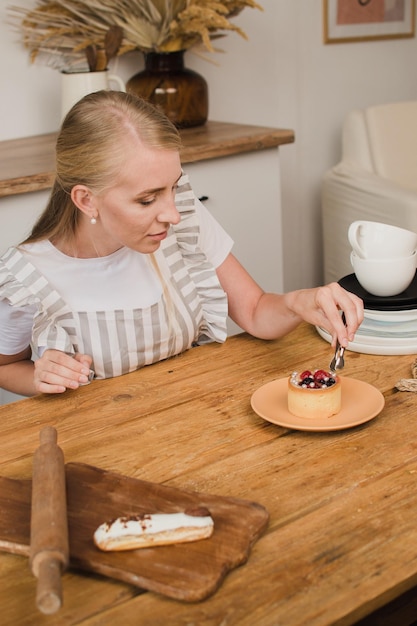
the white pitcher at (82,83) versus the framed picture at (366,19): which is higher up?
the framed picture at (366,19)

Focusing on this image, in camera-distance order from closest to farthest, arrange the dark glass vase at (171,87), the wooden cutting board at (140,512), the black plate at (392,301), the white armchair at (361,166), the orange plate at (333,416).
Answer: the wooden cutting board at (140,512) < the orange plate at (333,416) < the black plate at (392,301) < the dark glass vase at (171,87) < the white armchair at (361,166)

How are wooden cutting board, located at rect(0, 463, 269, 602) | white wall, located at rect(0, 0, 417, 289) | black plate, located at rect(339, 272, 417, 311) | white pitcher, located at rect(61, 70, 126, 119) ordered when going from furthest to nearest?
white wall, located at rect(0, 0, 417, 289) → white pitcher, located at rect(61, 70, 126, 119) → black plate, located at rect(339, 272, 417, 311) → wooden cutting board, located at rect(0, 463, 269, 602)

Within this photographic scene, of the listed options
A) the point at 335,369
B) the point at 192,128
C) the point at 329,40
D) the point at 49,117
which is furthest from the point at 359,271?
the point at 329,40

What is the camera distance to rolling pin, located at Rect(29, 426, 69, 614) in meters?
0.86

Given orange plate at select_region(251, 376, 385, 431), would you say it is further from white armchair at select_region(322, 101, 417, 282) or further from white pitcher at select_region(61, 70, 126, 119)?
white armchair at select_region(322, 101, 417, 282)

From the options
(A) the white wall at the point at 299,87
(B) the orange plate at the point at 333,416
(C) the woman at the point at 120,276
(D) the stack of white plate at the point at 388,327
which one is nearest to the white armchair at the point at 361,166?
(A) the white wall at the point at 299,87

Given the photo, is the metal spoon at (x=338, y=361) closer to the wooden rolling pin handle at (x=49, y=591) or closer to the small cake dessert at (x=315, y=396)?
the small cake dessert at (x=315, y=396)

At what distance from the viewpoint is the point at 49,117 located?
3023 millimetres

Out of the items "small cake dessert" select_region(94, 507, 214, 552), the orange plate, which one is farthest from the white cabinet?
"small cake dessert" select_region(94, 507, 214, 552)

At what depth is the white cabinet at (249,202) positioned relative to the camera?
2752 mm

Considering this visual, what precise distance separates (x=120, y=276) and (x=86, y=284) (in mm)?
74

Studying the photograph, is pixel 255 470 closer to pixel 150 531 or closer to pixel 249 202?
pixel 150 531

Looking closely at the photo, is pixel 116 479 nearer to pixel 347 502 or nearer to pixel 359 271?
pixel 347 502

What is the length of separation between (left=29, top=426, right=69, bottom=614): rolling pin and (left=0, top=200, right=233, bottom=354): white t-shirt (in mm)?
521
